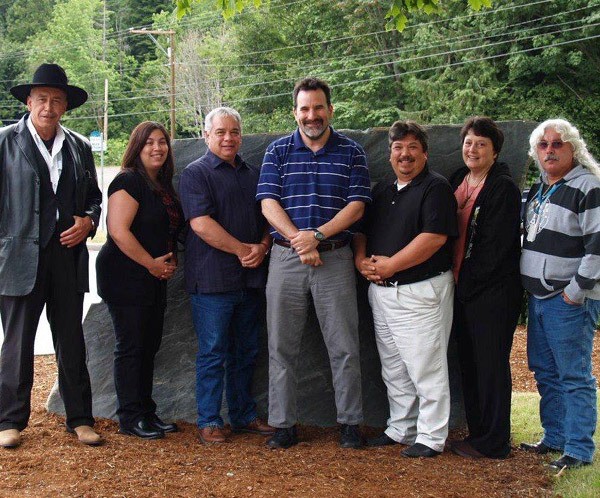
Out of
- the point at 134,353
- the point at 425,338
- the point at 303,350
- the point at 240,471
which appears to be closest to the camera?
the point at 240,471

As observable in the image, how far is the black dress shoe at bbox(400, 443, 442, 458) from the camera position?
15.6ft

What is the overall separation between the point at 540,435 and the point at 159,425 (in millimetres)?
2596

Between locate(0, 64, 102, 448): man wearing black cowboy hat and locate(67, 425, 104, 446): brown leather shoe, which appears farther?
locate(67, 425, 104, 446): brown leather shoe

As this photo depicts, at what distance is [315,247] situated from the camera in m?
4.67

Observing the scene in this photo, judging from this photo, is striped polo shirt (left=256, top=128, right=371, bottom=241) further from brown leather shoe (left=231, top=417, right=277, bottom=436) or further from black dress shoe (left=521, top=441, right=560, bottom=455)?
black dress shoe (left=521, top=441, right=560, bottom=455)

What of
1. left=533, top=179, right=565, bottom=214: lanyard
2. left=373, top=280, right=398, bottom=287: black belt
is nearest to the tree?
left=533, top=179, right=565, bottom=214: lanyard

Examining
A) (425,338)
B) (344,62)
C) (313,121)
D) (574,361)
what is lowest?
(574,361)

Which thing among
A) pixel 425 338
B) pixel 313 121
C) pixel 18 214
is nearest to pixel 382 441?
pixel 425 338

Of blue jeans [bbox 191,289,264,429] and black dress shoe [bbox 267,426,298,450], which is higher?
blue jeans [bbox 191,289,264,429]

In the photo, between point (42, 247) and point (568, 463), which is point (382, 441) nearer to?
point (568, 463)

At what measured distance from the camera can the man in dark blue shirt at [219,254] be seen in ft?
16.0

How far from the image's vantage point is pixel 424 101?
2550 centimetres

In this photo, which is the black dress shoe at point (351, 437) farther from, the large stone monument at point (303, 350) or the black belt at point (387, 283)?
the black belt at point (387, 283)

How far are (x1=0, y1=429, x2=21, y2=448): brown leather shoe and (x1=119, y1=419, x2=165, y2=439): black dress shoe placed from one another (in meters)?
0.65
